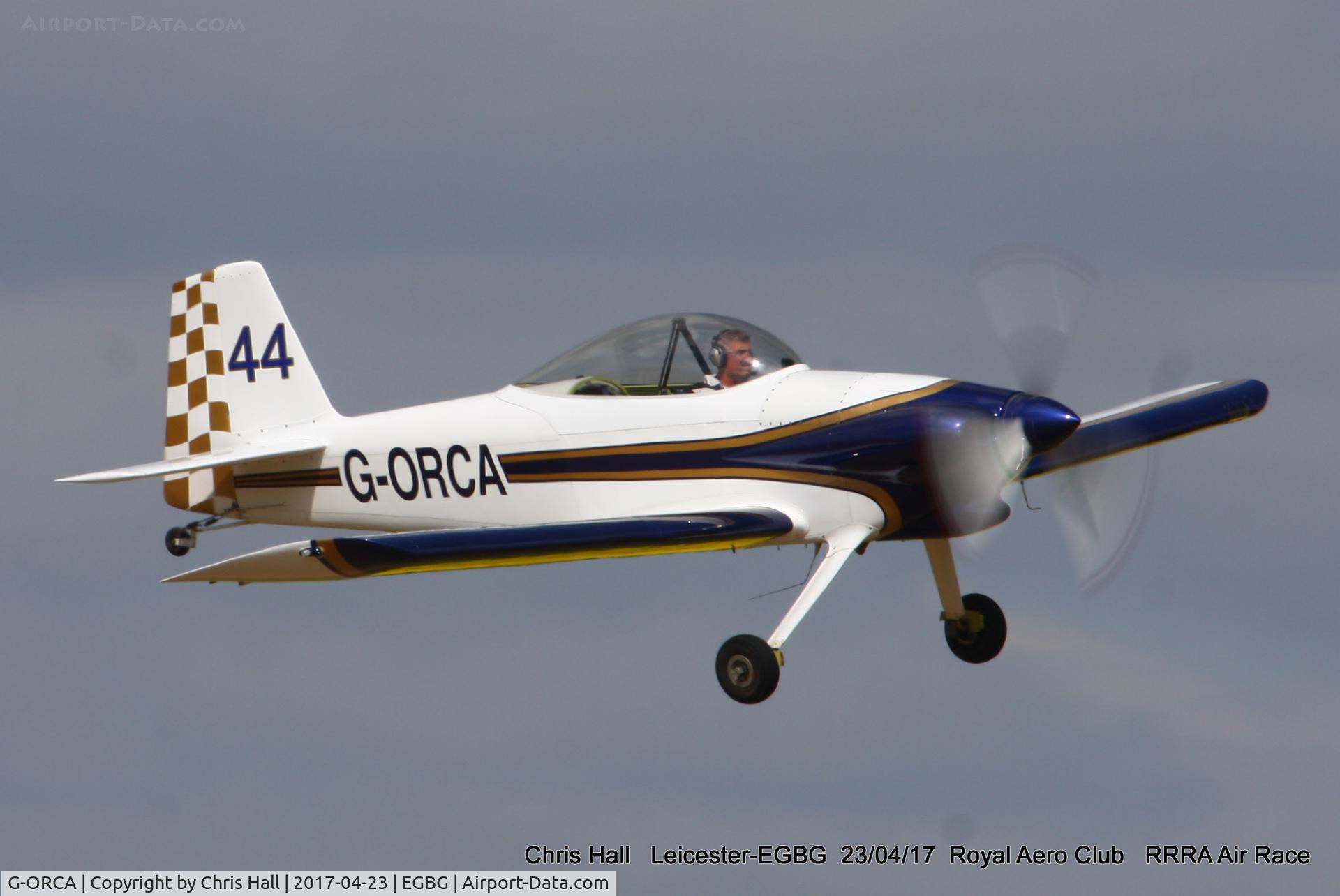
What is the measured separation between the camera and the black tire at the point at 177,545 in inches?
798

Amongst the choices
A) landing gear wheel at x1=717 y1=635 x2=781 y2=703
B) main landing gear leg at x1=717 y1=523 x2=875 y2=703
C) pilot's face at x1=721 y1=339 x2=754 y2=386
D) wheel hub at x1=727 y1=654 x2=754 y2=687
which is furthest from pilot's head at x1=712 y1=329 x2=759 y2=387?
wheel hub at x1=727 y1=654 x2=754 y2=687

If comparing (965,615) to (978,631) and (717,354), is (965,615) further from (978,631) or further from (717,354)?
(717,354)

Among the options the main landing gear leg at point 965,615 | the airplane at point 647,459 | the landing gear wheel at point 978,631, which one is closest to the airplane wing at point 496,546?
the airplane at point 647,459

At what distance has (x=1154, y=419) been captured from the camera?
64.1 feet

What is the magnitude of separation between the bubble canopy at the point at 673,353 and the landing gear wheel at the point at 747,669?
251cm

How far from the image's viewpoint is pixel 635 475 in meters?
17.8

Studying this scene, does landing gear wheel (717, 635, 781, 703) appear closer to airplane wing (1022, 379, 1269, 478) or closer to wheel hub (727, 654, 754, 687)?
wheel hub (727, 654, 754, 687)

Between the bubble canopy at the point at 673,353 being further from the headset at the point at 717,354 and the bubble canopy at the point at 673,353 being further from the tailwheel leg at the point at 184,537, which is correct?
the tailwheel leg at the point at 184,537

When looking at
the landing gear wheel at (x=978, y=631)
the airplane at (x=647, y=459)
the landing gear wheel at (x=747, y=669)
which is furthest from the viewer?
the landing gear wheel at (x=978, y=631)

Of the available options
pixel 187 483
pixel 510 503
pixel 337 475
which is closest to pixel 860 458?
pixel 510 503

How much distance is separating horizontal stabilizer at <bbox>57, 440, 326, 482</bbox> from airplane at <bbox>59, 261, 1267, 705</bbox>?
33 millimetres

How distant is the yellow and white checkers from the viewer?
801 inches

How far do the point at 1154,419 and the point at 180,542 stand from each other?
9.37 meters

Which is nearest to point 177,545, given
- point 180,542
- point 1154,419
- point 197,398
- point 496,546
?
point 180,542
